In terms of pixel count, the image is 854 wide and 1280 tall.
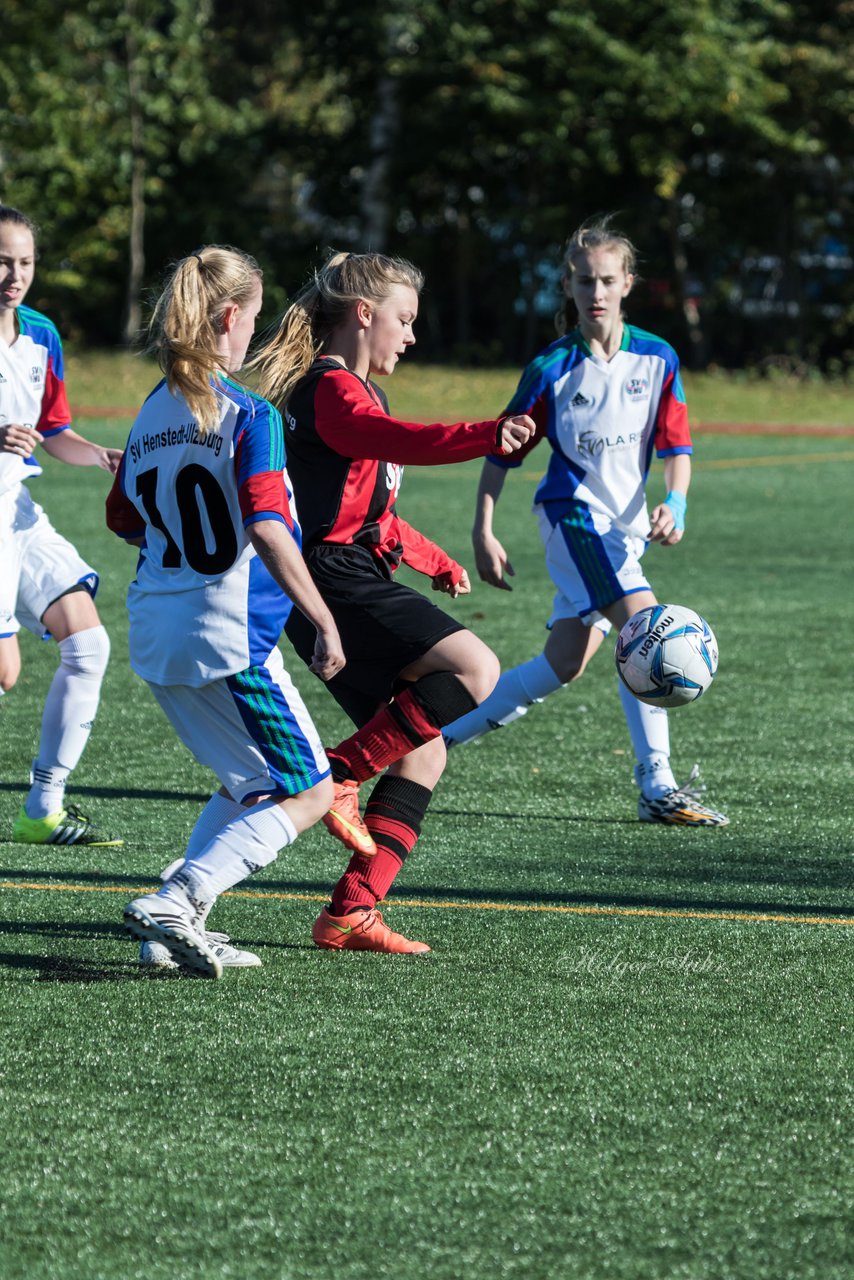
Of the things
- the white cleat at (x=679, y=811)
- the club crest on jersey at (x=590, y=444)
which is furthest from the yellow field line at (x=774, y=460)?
the white cleat at (x=679, y=811)

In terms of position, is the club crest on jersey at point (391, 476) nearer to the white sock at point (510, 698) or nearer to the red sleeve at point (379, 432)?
the red sleeve at point (379, 432)

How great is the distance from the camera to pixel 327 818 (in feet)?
14.0

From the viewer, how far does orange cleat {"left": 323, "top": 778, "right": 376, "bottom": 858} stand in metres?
4.28

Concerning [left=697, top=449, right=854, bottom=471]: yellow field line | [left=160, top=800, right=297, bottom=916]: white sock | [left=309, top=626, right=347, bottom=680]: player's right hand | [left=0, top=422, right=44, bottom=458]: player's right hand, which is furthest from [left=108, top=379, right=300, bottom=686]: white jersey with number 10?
[left=697, top=449, right=854, bottom=471]: yellow field line

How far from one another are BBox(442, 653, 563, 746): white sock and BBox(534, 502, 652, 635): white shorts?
10.6 inches

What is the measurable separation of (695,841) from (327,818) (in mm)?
1958

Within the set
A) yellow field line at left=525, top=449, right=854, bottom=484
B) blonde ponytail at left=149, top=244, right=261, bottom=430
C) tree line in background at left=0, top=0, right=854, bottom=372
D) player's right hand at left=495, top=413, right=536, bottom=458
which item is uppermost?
blonde ponytail at left=149, top=244, right=261, bottom=430

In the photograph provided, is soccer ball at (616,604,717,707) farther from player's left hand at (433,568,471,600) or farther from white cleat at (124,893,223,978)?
white cleat at (124,893,223,978)

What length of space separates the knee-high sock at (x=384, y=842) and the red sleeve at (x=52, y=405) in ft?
6.90

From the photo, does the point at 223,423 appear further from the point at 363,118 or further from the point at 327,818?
the point at 363,118

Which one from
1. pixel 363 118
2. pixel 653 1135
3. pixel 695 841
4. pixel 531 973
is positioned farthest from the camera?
pixel 363 118

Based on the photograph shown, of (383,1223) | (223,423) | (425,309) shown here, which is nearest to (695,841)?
(223,423)

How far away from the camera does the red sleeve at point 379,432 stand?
3965 mm

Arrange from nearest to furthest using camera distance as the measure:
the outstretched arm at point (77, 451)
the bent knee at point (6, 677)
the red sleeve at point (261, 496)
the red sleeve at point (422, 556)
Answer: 1. the red sleeve at point (261, 496)
2. the red sleeve at point (422, 556)
3. the outstretched arm at point (77, 451)
4. the bent knee at point (6, 677)
